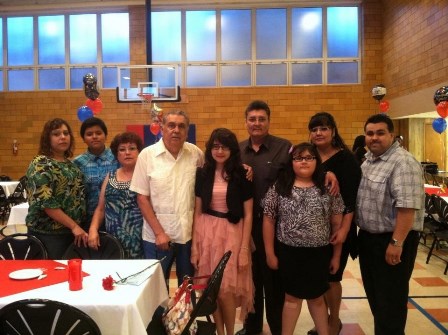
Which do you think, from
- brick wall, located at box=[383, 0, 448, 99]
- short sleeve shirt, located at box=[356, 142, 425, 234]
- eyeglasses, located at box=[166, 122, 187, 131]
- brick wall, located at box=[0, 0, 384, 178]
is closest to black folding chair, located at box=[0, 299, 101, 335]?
eyeglasses, located at box=[166, 122, 187, 131]

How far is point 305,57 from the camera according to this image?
9977 millimetres

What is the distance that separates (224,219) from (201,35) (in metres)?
8.43

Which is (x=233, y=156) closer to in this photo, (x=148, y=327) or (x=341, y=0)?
(x=148, y=327)

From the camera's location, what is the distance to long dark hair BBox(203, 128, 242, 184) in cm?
249

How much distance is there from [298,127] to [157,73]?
369cm

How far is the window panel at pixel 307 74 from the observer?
9969 mm

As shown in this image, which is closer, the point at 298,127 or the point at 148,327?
the point at 148,327

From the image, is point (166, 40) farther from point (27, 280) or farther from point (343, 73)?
point (27, 280)

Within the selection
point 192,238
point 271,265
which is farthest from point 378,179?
point 192,238

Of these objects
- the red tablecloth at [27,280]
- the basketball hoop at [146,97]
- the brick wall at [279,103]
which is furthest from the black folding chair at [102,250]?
the brick wall at [279,103]

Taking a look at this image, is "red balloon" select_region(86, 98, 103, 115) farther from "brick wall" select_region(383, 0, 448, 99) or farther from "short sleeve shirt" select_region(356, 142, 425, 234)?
"short sleeve shirt" select_region(356, 142, 425, 234)

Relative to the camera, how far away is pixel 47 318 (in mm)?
1629

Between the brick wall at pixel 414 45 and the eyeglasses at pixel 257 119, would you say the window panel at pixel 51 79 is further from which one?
the eyeglasses at pixel 257 119

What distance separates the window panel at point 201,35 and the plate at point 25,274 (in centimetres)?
858
